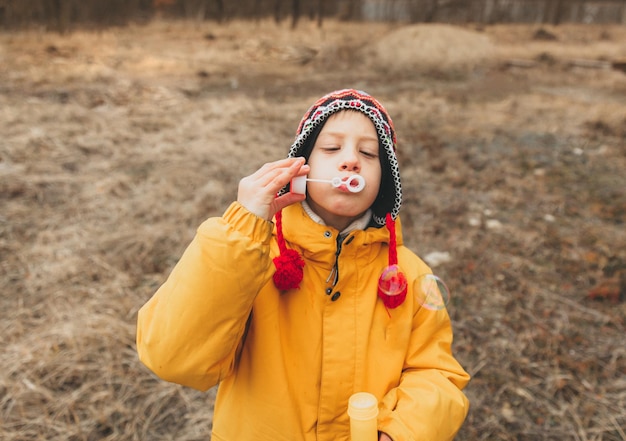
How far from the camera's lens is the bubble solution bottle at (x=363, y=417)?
1281mm

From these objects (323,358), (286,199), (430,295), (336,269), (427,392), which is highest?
(286,199)

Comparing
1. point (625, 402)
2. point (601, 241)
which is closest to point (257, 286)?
point (625, 402)

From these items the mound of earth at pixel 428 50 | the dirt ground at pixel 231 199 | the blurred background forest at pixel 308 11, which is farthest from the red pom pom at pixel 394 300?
the blurred background forest at pixel 308 11

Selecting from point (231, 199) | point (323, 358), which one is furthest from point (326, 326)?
point (231, 199)

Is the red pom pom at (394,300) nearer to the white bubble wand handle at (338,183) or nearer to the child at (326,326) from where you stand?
the child at (326,326)

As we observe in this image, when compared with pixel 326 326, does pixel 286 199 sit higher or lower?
higher

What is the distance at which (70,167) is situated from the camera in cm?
565

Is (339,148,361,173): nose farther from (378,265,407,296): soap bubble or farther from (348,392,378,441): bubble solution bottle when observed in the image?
(348,392,378,441): bubble solution bottle

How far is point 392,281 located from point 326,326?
0.26m

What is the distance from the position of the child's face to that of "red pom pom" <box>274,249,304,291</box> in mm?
187

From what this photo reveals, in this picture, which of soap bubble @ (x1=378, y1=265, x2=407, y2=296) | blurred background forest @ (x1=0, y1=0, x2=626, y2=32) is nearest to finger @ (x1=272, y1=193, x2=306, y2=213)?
soap bubble @ (x1=378, y1=265, x2=407, y2=296)

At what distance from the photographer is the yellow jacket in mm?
1464

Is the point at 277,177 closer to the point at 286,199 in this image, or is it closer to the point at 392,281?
the point at 286,199

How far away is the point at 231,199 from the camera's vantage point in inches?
195
